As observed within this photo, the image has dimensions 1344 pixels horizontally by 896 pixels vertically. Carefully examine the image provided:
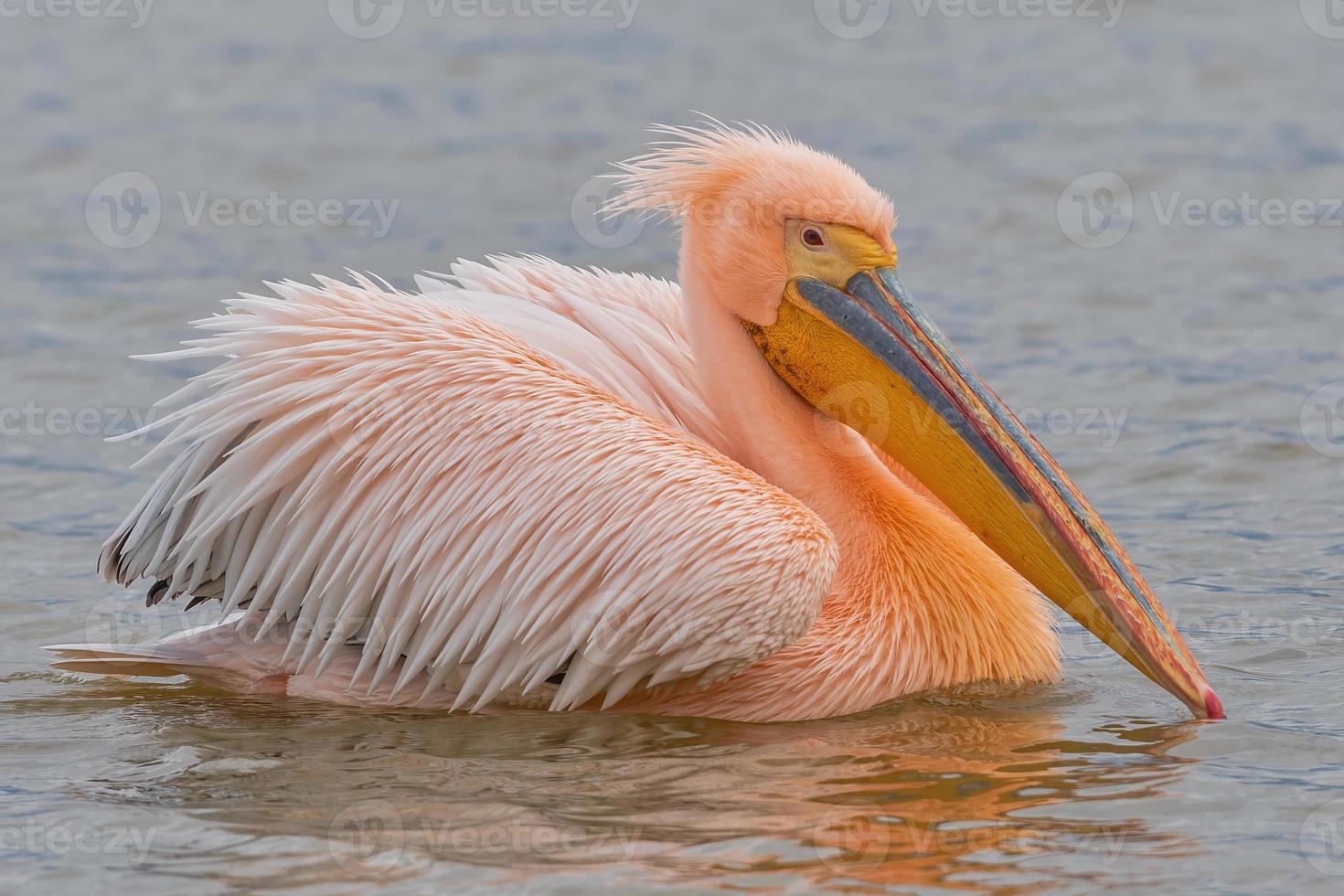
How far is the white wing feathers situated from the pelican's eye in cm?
67

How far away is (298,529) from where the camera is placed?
539cm

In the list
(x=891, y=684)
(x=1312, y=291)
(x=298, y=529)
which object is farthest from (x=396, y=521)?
(x=1312, y=291)

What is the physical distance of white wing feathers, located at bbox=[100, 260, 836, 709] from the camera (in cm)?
516

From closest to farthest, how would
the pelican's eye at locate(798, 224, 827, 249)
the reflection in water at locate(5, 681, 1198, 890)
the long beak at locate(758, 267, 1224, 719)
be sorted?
the reflection in water at locate(5, 681, 1198, 890)
the long beak at locate(758, 267, 1224, 719)
the pelican's eye at locate(798, 224, 827, 249)

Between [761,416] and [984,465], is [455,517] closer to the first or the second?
[761,416]

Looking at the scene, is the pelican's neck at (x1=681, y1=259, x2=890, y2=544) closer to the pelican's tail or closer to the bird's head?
the bird's head

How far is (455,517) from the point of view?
17.6 ft

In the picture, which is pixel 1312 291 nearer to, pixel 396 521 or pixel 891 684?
pixel 891 684

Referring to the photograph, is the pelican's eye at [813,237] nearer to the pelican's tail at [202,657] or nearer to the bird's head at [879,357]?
the bird's head at [879,357]

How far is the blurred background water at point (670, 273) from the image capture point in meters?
4.73

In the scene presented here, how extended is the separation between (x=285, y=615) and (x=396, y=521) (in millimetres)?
512

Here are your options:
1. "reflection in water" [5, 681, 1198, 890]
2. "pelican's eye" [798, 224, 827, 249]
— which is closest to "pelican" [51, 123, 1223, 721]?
"pelican's eye" [798, 224, 827, 249]

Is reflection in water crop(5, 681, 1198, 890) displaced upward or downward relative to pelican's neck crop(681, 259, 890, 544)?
downward

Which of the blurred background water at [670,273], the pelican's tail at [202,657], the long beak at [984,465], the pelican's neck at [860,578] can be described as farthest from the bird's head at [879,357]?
the pelican's tail at [202,657]
